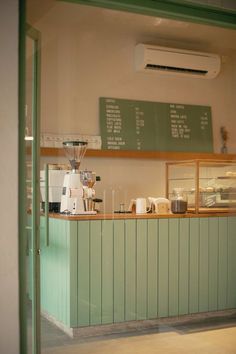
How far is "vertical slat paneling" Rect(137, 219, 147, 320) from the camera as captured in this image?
347 centimetres

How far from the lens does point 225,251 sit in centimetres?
382

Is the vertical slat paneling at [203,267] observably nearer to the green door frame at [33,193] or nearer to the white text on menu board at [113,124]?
the white text on menu board at [113,124]

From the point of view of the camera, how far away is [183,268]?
3.74 metres

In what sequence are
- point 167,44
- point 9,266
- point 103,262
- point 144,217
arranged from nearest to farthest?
point 9,266 < point 103,262 < point 144,217 < point 167,44

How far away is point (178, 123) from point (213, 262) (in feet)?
4.03

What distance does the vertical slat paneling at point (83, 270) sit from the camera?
10.5 ft

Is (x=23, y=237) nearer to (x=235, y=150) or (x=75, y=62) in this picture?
(x=75, y=62)

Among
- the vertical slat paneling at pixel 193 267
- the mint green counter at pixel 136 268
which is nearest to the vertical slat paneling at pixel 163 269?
the mint green counter at pixel 136 268

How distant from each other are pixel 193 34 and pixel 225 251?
174 centimetres

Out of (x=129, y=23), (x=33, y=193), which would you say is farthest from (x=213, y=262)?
(x=129, y=23)

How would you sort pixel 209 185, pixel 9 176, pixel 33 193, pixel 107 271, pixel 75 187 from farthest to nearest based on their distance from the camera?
1. pixel 209 185
2. pixel 107 271
3. pixel 75 187
4. pixel 33 193
5. pixel 9 176

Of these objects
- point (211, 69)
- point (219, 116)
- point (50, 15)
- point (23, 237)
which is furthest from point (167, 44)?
point (23, 237)

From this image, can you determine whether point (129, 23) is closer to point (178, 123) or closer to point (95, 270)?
point (178, 123)

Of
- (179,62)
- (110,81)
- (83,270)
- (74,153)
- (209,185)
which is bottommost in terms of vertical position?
(83,270)
